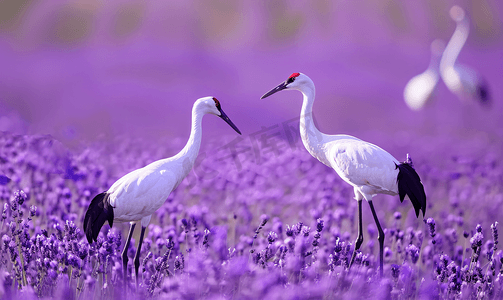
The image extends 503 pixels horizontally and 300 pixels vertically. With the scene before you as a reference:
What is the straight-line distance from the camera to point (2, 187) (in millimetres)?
4277

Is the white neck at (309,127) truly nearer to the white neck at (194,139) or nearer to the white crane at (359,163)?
the white crane at (359,163)

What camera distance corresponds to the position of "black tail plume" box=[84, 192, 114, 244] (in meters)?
3.44

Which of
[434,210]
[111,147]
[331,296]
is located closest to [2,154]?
[111,147]

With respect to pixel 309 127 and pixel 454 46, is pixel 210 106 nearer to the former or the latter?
pixel 309 127

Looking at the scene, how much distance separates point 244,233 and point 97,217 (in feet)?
5.04

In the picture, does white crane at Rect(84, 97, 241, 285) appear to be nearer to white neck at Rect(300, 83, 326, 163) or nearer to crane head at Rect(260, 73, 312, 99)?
crane head at Rect(260, 73, 312, 99)

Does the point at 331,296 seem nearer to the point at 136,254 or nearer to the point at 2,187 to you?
the point at 136,254

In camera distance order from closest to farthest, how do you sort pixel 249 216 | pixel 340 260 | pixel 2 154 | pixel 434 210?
pixel 340 260
pixel 249 216
pixel 2 154
pixel 434 210

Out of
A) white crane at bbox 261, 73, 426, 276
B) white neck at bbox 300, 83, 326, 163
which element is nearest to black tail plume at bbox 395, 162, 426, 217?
white crane at bbox 261, 73, 426, 276

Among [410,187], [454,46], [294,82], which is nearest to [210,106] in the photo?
[294,82]

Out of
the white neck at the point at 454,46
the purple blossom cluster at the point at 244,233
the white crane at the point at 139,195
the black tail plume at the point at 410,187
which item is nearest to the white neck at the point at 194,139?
the white crane at the point at 139,195

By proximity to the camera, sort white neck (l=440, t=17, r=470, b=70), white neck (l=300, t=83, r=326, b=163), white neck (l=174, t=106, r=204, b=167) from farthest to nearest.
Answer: white neck (l=440, t=17, r=470, b=70) < white neck (l=300, t=83, r=326, b=163) < white neck (l=174, t=106, r=204, b=167)

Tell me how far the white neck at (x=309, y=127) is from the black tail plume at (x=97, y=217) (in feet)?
6.04

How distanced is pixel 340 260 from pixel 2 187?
11.0ft
